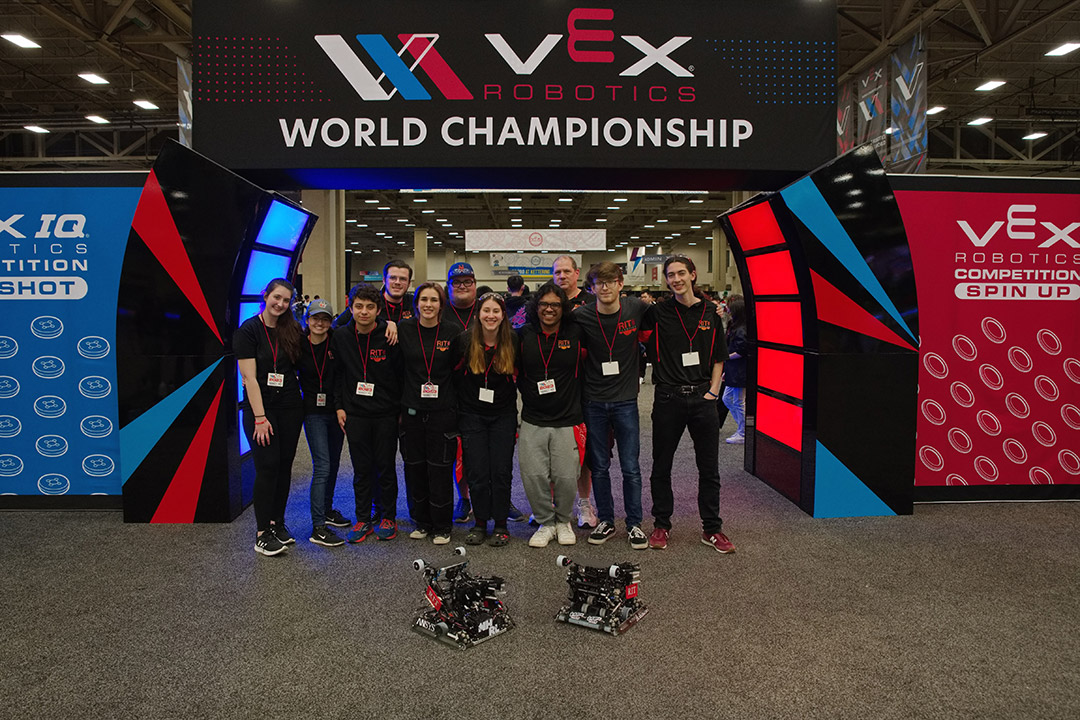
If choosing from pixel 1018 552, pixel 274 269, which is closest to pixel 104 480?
pixel 274 269

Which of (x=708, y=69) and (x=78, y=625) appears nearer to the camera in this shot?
(x=78, y=625)

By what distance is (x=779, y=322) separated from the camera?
4766mm

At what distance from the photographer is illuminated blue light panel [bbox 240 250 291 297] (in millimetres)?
4230

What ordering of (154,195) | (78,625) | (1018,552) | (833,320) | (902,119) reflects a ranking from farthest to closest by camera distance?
(902,119), (833,320), (154,195), (1018,552), (78,625)

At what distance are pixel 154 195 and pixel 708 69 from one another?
11.1 ft

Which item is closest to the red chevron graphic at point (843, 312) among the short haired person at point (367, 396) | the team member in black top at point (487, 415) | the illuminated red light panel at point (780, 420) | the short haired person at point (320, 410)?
the illuminated red light panel at point (780, 420)

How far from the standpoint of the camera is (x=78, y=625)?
2.72 meters

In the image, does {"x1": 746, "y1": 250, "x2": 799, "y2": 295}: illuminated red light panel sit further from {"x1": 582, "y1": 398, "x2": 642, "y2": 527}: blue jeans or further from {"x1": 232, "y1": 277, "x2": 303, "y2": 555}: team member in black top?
{"x1": 232, "y1": 277, "x2": 303, "y2": 555}: team member in black top

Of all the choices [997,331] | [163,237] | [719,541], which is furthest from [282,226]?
[997,331]

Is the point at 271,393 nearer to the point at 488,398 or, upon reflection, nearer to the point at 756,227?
the point at 488,398

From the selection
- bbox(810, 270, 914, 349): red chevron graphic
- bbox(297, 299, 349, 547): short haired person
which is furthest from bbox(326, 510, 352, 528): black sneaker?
bbox(810, 270, 914, 349): red chevron graphic

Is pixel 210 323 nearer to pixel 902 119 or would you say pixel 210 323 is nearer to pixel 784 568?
pixel 784 568

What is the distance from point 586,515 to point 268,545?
1839 millimetres

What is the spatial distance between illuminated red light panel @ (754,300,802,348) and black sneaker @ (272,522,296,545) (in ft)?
11.6
